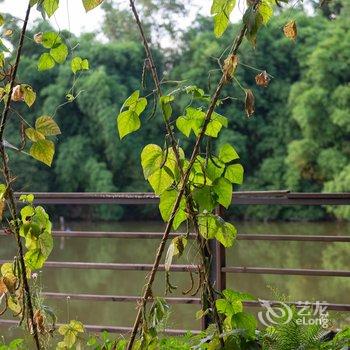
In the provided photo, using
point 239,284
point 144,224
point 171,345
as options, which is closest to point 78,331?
point 171,345

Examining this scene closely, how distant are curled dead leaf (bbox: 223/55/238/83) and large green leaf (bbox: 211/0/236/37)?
9 cm

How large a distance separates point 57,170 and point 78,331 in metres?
19.3

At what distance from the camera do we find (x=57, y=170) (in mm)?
20125

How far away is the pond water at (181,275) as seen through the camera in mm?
7879

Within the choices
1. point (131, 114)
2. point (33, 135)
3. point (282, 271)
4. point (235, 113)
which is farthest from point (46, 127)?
point (235, 113)

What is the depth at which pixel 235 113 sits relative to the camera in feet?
63.1

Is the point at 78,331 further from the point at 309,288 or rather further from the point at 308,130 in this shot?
the point at 308,130

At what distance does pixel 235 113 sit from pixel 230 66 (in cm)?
1855

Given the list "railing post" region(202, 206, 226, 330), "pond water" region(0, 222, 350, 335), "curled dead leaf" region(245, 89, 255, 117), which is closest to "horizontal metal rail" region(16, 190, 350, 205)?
"railing post" region(202, 206, 226, 330)

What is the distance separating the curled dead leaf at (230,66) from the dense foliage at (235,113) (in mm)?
17205

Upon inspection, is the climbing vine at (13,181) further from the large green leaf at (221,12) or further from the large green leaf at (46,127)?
the large green leaf at (221,12)

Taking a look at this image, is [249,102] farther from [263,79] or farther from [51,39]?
[51,39]

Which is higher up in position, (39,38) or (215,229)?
(39,38)

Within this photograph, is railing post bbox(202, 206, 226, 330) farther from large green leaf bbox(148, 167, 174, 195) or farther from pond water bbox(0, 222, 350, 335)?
pond water bbox(0, 222, 350, 335)
